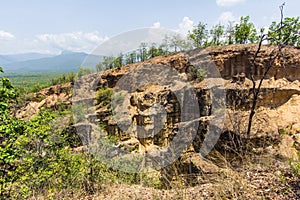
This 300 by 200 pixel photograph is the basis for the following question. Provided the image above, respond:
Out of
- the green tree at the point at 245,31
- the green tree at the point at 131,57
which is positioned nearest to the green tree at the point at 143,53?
the green tree at the point at 131,57

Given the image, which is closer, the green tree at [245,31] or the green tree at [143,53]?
the green tree at [245,31]

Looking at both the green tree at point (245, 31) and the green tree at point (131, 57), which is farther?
the green tree at point (131, 57)

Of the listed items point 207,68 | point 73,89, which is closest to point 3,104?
point 207,68

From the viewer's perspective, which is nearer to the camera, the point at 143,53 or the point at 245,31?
the point at 245,31

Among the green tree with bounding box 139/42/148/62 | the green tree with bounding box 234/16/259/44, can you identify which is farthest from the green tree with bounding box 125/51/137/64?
the green tree with bounding box 234/16/259/44

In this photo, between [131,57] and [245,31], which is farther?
[131,57]

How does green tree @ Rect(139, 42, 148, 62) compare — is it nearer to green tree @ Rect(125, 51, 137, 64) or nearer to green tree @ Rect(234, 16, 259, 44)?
green tree @ Rect(125, 51, 137, 64)

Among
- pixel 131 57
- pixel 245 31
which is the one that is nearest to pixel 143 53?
pixel 131 57

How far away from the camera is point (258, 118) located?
10.0 m

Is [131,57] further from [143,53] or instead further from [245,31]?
[245,31]

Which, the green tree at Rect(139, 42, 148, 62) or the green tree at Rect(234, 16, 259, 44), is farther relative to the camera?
the green tree at Rect(139, 42, 148, 62)

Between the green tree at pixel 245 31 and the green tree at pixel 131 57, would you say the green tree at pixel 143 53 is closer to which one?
the green tree at pixel 131 57

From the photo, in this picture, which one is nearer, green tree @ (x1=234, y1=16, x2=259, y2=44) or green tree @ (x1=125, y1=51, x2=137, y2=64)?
green tree @ (x1=234, y1=16, x2=259, y2=44)

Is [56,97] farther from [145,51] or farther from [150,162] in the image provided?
[150,162]
